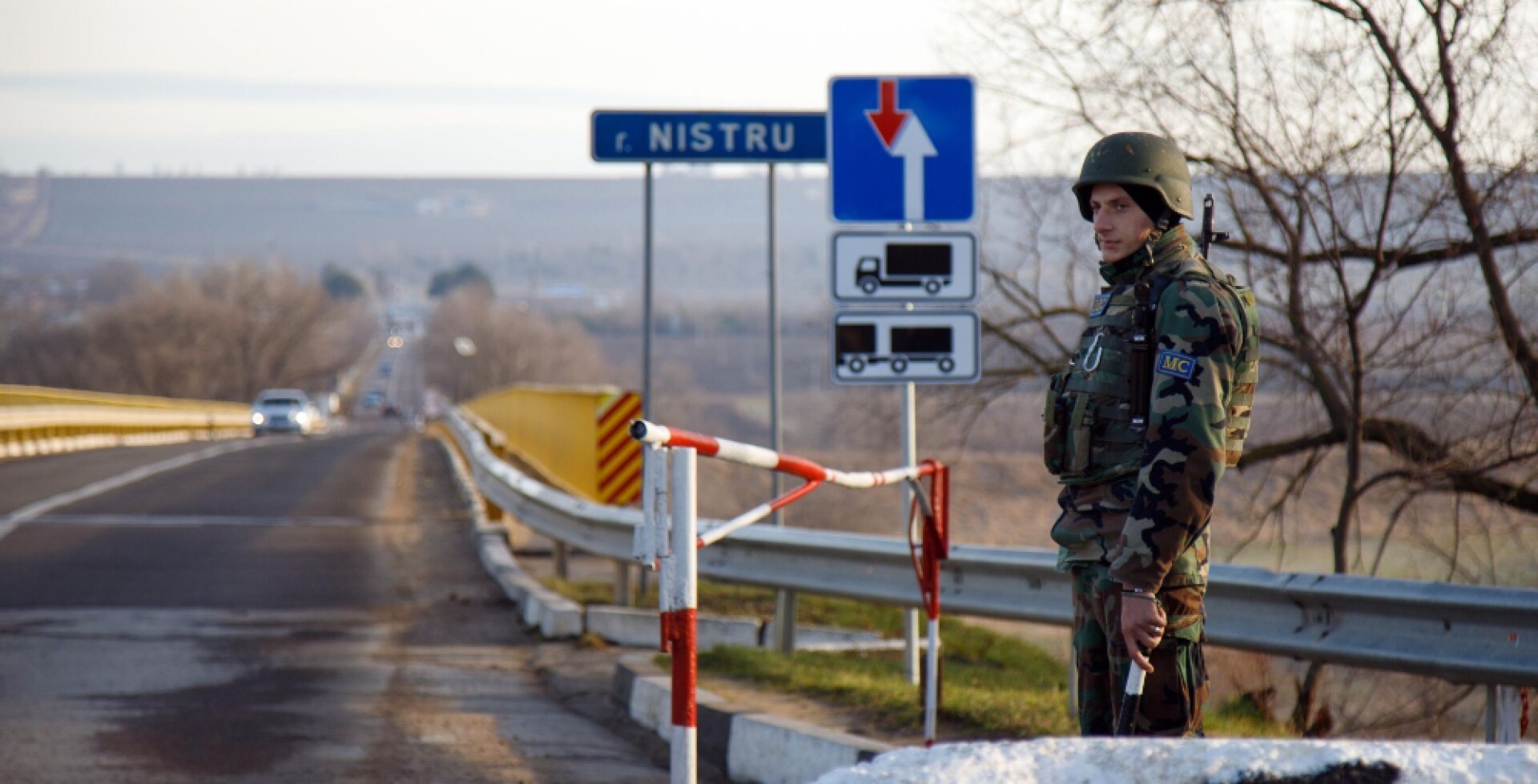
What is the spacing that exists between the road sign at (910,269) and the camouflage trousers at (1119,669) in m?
3.60

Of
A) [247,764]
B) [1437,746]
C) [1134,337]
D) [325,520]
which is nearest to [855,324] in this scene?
[247,764]

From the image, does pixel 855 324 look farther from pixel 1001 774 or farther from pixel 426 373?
pixel 426 373

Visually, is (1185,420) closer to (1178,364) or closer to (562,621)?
(1178,364)

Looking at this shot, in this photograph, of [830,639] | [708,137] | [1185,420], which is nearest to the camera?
[1185,420]

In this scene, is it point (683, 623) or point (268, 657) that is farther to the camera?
point (268, 657)

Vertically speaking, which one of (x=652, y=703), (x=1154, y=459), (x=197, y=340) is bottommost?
(x=652, y=703)

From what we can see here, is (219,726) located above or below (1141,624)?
below

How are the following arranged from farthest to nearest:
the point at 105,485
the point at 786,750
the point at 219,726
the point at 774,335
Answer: the point at 105,485 < the point at 774,335 < the point at 219,726 < the point at 786,750

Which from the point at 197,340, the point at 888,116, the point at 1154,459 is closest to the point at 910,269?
the point at 888,116

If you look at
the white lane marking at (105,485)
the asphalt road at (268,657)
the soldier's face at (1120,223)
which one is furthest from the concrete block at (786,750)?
the white lane marking at (105,485)

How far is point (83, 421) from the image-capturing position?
31.4 m

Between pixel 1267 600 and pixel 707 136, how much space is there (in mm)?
4997

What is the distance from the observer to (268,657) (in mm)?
8453

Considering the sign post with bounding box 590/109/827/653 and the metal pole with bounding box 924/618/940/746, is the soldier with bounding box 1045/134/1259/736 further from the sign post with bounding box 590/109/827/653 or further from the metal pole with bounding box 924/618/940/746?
the sign post with bounding box 590/109/827/653
